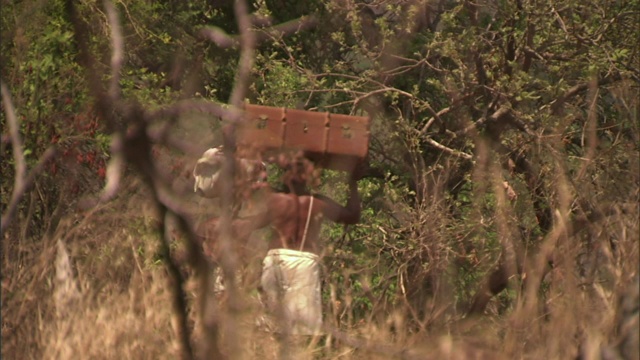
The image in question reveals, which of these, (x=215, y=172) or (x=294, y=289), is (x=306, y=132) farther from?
(x=215, y=172)

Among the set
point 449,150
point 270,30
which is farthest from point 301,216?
point 270,30

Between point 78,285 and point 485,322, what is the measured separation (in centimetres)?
182

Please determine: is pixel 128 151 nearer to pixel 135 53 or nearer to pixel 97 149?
pixel 97 149

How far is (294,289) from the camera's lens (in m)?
6.55

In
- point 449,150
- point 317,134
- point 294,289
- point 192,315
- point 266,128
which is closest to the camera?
point 192,315

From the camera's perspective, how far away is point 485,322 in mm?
5879

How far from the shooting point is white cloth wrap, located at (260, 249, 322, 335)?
16.6ft

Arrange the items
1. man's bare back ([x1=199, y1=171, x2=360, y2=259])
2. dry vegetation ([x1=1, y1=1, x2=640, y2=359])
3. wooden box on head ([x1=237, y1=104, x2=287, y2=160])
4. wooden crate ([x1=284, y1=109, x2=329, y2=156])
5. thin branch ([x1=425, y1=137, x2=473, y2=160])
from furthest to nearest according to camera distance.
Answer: thin branch ([x1=425, y1=137, x2=473, y2=160]) < wooden crate ([x1=284, y1=109, x2=329, y2=156]) < man's bare back ([x1=199, y1=171, x2=360, y2=259]) < wooden box on head ([x1=237, y1=104, x2=287, y2=160]) < dry vegetation ([x1=1, y1=1, x2=640, y2=359])

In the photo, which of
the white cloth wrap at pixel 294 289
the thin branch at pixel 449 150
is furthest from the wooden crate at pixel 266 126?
the thin branch at pixel 449 150

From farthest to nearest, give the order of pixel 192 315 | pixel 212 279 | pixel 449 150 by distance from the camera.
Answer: pixel 449 150 → pixel 192 315 → pixel 212 279

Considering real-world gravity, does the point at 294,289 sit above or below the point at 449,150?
below

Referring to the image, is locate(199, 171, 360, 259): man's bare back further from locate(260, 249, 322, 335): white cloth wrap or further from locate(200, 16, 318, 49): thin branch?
locate(200, 16, 318, 49): thin branch

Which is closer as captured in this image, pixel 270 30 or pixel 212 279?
pixel 212 279

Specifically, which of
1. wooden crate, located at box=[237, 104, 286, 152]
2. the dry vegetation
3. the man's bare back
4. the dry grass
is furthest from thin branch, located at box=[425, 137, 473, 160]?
the dry grass
